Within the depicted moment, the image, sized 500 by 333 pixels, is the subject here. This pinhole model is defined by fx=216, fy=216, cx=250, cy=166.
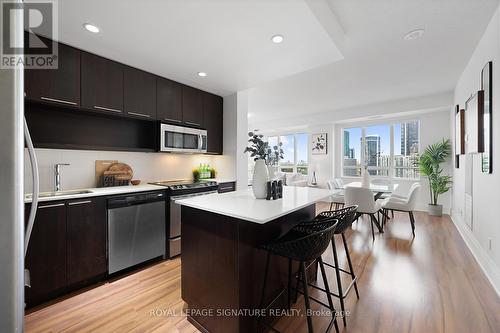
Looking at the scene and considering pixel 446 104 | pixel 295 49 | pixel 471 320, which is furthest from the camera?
pixel 446 104

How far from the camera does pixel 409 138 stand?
5684 mm

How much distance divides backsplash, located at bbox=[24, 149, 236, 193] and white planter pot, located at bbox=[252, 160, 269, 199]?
77.9 inches

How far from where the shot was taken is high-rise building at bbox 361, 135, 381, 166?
20.3ft

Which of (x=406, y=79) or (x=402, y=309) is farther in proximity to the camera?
(x=406, y=79)

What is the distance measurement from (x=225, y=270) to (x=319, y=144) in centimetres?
610

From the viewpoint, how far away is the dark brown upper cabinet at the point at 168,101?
3.07 meters

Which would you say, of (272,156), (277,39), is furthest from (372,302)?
(277,39)

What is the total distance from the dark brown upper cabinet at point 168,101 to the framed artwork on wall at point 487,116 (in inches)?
147

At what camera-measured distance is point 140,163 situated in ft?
10.4

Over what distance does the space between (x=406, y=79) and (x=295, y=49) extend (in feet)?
9.05

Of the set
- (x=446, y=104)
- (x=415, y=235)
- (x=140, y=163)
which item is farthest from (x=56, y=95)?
(x=446, y=104)

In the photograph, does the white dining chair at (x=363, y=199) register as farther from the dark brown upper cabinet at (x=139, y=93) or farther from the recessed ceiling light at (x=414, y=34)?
the dark brown upper cabinet at (x=139, y=93)

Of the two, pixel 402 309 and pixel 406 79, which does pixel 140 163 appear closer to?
pixel 402 309

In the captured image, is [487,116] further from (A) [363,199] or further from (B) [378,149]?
(B) [378,149]
